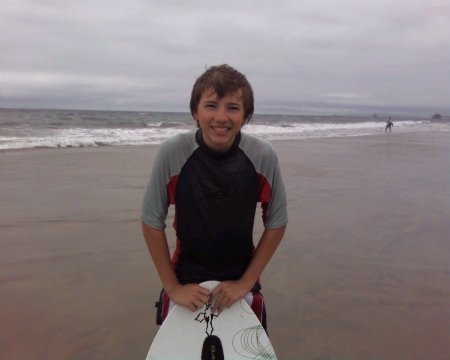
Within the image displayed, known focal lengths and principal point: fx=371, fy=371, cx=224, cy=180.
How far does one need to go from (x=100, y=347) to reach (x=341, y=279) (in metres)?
2.33

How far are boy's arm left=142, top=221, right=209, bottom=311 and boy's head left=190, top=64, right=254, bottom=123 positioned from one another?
28.4 inches

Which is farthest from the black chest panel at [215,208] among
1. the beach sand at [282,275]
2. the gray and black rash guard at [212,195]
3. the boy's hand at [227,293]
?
the beach sand at [282,275]

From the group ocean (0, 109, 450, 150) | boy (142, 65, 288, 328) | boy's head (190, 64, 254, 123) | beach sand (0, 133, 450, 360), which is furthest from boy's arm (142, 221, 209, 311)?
ocean (0, 109, 450, 150)

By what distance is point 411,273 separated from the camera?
3.87 m

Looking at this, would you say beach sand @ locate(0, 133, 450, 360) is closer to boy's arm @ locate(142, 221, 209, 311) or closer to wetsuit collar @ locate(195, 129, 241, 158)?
boy's arm @ locate(142, 221, 209, 311)

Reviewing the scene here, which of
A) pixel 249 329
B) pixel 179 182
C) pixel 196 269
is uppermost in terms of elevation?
pixel 179 182

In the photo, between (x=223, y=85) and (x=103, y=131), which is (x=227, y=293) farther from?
(x=103, y=131)

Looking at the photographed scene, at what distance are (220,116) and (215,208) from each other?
0.49 m

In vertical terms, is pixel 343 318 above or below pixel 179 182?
below

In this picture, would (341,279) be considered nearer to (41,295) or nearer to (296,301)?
(296,301)

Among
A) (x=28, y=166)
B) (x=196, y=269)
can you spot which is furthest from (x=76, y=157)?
(x=196, y=269)

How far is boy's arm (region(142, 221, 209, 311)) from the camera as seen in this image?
1.99 meters

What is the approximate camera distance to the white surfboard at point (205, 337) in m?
2.04

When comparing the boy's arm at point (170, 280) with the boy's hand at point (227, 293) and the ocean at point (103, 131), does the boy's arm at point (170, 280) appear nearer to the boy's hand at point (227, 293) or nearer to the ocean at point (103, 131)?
the boy's hand at point (227, 293)
